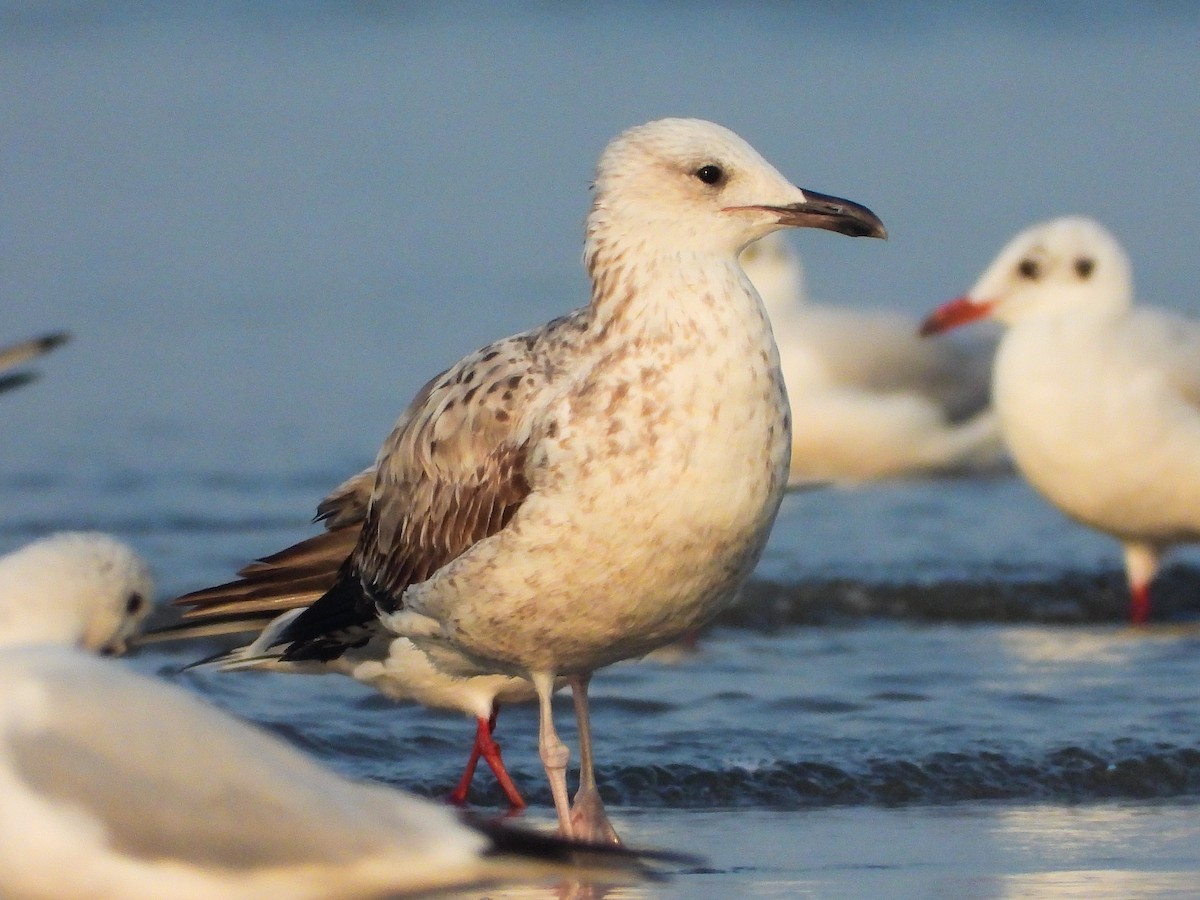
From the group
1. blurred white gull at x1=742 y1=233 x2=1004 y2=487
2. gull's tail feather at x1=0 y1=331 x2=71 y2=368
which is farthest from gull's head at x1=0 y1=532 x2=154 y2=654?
blurred white gull at x1=742 y1=233 x2=1004 y2=487

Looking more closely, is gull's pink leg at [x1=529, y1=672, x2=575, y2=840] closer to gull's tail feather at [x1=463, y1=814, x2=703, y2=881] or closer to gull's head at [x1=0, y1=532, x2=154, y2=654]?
gull's head at [x1=0, y1=532, x2=154, y2=654]

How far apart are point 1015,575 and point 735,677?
255 cm

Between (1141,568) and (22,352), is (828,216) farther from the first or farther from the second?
(1141,568)

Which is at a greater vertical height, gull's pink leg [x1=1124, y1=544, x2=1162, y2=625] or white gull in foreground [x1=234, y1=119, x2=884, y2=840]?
white gull in foreground [x1=234, y1=119, x2=884, y2=840]

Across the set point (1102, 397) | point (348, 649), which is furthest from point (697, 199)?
point (1102, 397)

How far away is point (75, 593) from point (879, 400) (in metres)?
7.91

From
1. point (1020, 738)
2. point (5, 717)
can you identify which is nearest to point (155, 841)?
point (5, 717)

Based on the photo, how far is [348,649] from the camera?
Answer: 623cm

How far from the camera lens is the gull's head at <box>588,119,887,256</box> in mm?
5289

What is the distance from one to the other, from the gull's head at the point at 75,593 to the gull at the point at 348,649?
0.97 m

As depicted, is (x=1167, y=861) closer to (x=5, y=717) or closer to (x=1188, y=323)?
(x=5, y=717)

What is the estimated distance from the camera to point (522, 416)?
5203 mm

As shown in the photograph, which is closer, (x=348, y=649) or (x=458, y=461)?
(x=458, y=461)

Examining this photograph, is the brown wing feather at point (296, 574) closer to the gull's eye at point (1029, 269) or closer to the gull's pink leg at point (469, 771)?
the gull's pink leg at point (469, 771)
